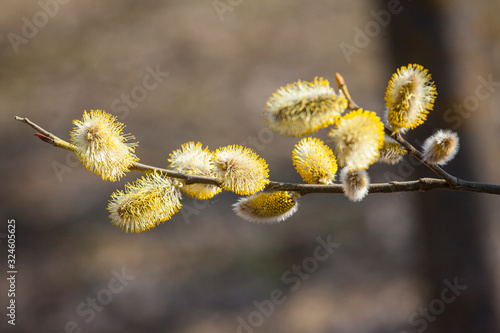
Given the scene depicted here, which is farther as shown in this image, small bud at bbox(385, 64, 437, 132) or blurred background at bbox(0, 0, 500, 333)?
blurred background at bbox(0, 0, 500, 333)

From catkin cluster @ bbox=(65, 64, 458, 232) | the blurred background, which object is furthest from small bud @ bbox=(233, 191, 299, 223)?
the blurred background

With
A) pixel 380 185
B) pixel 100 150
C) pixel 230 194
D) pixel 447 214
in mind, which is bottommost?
pixel 380 185

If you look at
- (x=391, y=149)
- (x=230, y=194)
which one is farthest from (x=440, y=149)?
(x=230, y=194)

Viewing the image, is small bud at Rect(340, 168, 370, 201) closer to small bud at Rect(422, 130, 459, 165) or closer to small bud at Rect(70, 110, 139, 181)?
small bud at Rect(422, 130, 459, 165)

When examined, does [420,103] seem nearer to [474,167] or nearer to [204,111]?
[474,167]

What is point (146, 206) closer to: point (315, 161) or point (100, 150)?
point (100, 150)

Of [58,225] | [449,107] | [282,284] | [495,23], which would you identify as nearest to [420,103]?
[449,107]
